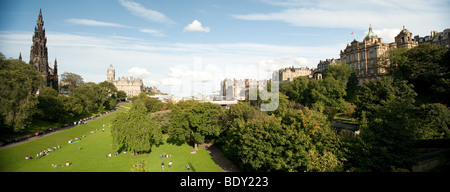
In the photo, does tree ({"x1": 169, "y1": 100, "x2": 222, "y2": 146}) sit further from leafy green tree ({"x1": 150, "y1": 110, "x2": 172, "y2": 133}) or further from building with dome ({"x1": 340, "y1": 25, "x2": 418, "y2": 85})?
building with dome ({"x1": 340, "y1": 25, "x2": 418, "y2": 85})

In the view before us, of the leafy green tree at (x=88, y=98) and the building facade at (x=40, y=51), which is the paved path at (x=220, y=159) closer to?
the leafy green tree at (x=88, y=98)

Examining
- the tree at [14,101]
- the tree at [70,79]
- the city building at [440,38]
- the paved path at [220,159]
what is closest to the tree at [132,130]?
the paved path at [220,159]

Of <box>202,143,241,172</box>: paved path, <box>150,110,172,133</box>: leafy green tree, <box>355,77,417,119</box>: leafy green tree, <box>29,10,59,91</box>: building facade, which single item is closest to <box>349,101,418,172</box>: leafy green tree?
<box>355,77,417,119</box>: leafy green tree

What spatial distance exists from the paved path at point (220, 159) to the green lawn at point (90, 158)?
70cm

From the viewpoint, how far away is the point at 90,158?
27250mm

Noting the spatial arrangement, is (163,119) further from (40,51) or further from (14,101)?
(40,51)

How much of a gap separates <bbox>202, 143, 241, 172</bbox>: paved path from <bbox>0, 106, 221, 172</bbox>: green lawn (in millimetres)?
698

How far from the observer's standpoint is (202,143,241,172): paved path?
26.0 m

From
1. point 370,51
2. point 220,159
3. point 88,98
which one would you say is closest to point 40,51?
point 88,98

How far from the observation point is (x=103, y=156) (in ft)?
92.4

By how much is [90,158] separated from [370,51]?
6589cm
